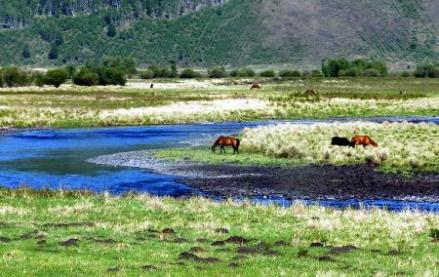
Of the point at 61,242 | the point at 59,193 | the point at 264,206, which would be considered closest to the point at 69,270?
the point at 61,242

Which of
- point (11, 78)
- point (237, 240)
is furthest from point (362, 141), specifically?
point (11, 78)

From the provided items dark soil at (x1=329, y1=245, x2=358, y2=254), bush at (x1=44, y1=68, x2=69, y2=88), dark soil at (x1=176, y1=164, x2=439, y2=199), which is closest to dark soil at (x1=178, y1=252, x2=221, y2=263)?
dark soil at (x1=329, y1=245, x2=358, y2=254)

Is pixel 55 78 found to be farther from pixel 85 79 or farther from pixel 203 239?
pixel 203 239

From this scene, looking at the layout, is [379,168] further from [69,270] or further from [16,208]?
[69,270]

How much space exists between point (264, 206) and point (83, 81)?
10975cm

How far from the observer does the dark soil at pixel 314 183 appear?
3195 cm

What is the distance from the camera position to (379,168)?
127 ft

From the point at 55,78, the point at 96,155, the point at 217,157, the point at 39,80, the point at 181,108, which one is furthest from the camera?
the point at 39,80

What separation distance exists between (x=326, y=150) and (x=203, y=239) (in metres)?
22.9

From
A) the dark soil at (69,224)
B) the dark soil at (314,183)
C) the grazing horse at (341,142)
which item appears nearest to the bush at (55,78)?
the grazing horse at (341,142)

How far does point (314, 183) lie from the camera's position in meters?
34.7

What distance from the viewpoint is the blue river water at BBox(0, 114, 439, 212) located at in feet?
110

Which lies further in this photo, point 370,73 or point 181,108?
point 370,73

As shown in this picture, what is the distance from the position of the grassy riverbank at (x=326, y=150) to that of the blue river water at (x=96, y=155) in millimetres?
5130
